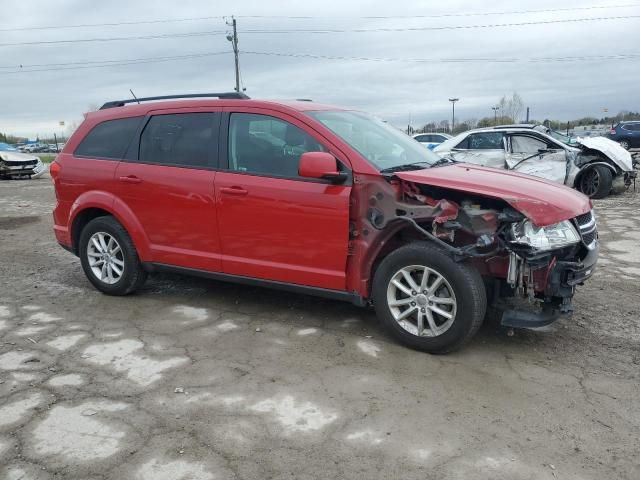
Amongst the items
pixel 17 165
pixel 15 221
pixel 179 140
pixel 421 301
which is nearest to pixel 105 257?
pixel 179 140

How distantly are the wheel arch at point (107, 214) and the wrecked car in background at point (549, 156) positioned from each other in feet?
26.3

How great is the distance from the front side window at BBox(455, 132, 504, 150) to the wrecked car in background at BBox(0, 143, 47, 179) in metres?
15.9

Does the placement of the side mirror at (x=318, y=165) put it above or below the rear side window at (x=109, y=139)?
below

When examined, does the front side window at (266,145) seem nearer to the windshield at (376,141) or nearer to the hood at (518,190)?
the windshield at (376,141)

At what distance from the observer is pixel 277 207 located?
430 cm

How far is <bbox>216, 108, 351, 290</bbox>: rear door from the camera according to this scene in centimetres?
414

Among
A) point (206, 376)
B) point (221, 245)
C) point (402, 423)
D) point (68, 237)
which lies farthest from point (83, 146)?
point (402, 423)

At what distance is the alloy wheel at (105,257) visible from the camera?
534 centimetres

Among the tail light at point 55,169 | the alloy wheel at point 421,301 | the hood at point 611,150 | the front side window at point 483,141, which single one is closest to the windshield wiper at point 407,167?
the alloy wheel at point 421,301

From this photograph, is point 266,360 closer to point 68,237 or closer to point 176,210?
point 176,210

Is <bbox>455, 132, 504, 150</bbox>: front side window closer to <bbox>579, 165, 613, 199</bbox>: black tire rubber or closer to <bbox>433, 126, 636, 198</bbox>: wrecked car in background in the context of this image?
<bbox>433, 126, 636, 198</bbox>: wrecked car in background

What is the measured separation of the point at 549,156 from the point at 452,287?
9093mm

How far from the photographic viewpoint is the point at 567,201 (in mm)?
3920

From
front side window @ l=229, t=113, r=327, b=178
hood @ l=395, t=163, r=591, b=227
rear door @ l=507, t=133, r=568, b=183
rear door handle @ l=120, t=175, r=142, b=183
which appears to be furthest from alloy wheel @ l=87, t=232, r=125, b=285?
rear door @ l=507, t=133, r=568, b=183
